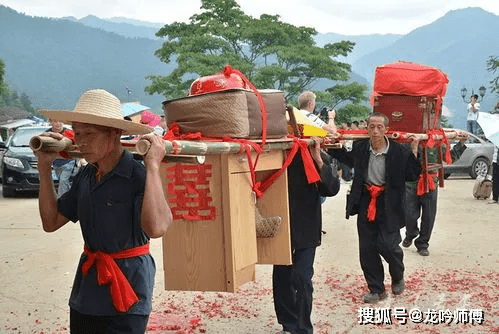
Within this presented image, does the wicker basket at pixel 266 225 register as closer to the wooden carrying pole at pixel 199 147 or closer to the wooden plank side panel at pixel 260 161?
the wooden plank side panel at pixel 260 161

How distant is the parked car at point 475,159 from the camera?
79.5ft

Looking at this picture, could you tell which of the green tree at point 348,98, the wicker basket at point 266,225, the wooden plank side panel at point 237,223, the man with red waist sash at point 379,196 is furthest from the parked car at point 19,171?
the green tree at point 348,98

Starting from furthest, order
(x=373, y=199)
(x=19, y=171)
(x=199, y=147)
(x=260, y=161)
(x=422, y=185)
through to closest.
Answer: (x=19, y=171), (x=422, y=185), (x=373, y=199), (x=260, y=161), (x=199, y=147)

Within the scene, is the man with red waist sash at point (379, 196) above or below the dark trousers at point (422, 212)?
above

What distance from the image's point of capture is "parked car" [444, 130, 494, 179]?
24234 millimetres

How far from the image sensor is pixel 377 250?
25.1 ft

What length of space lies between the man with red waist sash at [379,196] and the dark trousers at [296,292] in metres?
1.51

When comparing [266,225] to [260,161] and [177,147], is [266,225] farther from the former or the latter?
[177,147]

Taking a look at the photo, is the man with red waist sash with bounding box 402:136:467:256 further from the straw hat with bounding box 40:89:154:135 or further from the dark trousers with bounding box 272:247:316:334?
the straw hat with bounding box 40:89:154:135

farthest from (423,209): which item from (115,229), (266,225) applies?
(115,229)

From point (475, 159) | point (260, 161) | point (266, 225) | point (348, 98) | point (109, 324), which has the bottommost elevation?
point (475, 159)

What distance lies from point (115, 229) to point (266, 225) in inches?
67.9

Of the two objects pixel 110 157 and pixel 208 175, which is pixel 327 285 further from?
pixel 110 157

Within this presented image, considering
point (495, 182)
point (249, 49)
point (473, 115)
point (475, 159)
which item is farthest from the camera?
point (249, 49)
